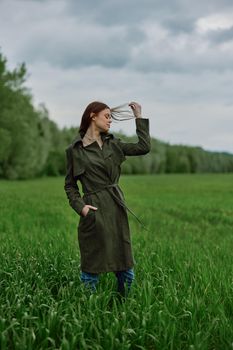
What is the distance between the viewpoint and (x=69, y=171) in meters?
5.32

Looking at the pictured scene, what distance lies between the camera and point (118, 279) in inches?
215

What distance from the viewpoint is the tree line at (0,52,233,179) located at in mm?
42875

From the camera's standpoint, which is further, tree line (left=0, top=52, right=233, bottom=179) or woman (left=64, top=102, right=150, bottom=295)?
tree line (left=0, top=52, right=233, bottom=179)

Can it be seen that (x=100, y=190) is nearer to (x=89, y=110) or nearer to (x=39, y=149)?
(x=89, y=110)

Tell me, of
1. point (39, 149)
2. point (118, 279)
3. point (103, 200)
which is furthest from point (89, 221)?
point (39, 149)

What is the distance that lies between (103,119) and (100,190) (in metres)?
0.68

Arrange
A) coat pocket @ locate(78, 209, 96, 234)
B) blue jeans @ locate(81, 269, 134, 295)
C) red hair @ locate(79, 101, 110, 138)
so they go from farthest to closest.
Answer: blue jeans @ locate(81, 269, 134, 295)
red hair @ locate(79, 101, 110, 138)
coat pocket @ locate(78, 209, 96, 234)

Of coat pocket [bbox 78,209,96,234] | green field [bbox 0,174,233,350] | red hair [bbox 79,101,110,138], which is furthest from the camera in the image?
red hair [bbox 79,101,110,138]

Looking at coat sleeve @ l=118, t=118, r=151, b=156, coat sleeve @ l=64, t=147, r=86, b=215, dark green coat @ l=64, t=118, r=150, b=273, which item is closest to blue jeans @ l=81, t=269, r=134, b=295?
dark green coat @ l=64, t=118, r=150, b=273

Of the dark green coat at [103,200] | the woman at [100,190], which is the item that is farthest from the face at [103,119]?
the dark green coat at [103,200]

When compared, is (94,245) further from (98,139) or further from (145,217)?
(145,217)

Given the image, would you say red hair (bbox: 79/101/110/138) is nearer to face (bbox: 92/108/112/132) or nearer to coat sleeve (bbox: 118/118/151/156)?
face (bbox: 92/108/112/132)

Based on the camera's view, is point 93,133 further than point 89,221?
Yes

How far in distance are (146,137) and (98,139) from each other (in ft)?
1.54
